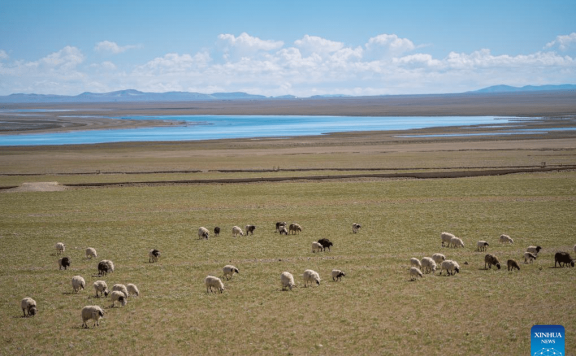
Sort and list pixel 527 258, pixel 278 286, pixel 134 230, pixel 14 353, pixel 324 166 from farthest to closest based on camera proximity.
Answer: pixel 324 166 < pixel 134 230 < pixel 527 258 < pixel 278 286 < pixel 14 353

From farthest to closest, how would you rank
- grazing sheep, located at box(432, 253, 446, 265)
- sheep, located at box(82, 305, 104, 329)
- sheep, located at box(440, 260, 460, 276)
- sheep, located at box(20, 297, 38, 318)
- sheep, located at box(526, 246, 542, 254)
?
sheep, located at box(526, 246, 542, 254)
grazing sheep, located at box(432, 253, 446, 265)
sheep, located at box(440, 260, 460, 276)
sheep, located at box(20, 297, 38, 318)
sheep, located at box(82, 305, 104, 329)

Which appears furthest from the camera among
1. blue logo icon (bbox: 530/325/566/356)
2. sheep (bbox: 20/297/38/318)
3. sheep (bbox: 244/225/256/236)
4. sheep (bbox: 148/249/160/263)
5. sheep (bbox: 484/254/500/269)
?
sheep (bbox: 244/225/256/236)

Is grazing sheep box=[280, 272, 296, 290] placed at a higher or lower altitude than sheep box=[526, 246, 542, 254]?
lower

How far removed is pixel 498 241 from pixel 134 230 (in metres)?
21.2

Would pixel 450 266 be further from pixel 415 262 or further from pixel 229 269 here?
pixel 229 269

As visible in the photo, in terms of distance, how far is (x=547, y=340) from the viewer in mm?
14625

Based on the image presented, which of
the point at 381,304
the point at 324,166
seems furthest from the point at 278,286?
the point at 324,166

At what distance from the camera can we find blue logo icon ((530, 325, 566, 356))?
14.1 meters

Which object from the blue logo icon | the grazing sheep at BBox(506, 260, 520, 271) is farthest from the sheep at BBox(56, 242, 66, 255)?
the blue logo icon

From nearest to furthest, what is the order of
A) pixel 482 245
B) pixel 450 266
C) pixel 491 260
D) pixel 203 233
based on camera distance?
pixel 450 266 < pixel 491 260 < pixel 482 245 < pixel 203 233

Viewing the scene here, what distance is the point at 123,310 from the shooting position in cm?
1809

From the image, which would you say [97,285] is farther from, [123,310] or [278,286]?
[278,286]

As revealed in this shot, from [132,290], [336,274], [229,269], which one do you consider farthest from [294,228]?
[132,290]

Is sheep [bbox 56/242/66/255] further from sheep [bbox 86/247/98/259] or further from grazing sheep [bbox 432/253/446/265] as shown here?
grazing sheep [bbox 432/253/446/265]
